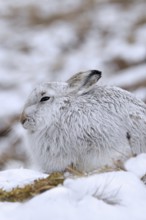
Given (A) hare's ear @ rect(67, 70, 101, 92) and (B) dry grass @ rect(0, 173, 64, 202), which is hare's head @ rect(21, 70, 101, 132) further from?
(B) dry grass @ rect(0, 173, 64, 202)


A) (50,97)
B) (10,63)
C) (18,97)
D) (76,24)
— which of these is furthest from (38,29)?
(50,97)

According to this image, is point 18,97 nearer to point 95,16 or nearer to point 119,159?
point 95,16

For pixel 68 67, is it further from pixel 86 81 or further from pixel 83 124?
pixel 83 124

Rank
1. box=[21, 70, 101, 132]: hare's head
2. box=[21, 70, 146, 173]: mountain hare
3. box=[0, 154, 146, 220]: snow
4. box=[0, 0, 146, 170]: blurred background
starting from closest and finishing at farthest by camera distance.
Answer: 1. box=[0, 154, 146, 220]: snow
2. box=[21, 70, 146, 173]: mountain hare
3. box=[21, 70, 101, 132]: hare's head
4. box=[0, 0, 146, 170]: blurred background

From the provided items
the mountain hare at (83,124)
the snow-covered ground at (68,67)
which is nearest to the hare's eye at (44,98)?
the mountain hare at (83,124)

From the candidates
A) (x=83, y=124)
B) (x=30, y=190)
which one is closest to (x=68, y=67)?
(x=83, y=124)

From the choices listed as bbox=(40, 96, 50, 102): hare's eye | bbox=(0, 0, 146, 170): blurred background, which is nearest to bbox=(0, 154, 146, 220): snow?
bbox=(40, 96, 50, 102): hare's eye

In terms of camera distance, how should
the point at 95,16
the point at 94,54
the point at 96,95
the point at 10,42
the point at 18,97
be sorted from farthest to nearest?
the point at 95,16, the point at 10,42, the point at 94,54, the point at 18,97, the point at 96,95
